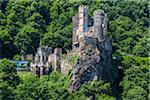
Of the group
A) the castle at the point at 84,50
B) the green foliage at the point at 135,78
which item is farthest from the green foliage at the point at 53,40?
the green foliage at the point at 135,78

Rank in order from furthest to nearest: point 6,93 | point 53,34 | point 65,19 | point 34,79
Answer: point 65,19 < point 53,34 < point 34,79 < point 6,93

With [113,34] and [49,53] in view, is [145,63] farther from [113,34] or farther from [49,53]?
[113,34]

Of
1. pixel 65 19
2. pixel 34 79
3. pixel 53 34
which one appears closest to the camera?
pixel 34 79


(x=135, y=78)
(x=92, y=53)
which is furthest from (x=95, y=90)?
(x=135, y=78)

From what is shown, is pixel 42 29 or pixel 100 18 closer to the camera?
pixel 100 18

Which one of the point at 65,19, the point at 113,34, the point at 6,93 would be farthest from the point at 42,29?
the point at 6,93

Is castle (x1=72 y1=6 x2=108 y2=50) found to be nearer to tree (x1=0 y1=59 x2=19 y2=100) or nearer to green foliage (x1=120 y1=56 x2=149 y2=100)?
green foliage (x1=120 y1=56 x2=149 y2=100)
